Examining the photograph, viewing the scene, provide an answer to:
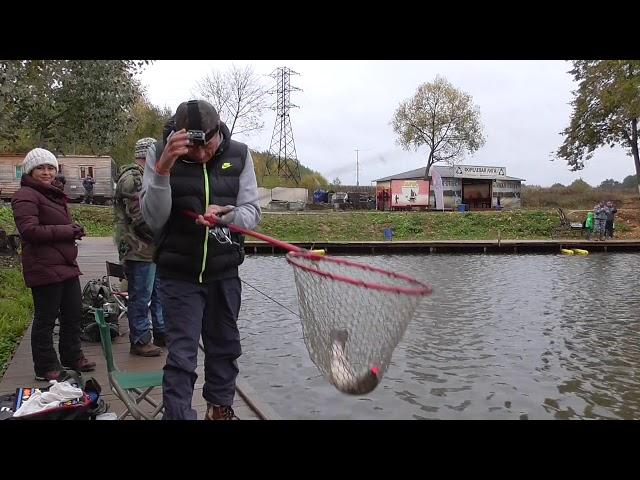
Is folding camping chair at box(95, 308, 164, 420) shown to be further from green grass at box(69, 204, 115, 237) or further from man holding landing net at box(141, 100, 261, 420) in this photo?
green grass at box(69, 204, 115, 237)

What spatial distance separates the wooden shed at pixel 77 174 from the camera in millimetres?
31656

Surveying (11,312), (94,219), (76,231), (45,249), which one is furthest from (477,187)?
(45,249)

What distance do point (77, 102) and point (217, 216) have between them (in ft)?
35.3

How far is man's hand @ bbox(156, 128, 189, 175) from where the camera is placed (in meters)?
2.83

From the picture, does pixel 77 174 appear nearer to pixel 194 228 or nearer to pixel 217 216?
pixel 194 228

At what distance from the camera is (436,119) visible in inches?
2179

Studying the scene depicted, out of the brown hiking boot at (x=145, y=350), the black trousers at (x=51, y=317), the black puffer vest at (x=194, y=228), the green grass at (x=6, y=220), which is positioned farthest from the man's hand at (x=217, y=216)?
the green grass at (x=6, y=220)

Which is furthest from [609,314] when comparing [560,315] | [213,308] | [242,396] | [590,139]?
[590,139]

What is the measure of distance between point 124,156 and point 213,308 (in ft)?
158

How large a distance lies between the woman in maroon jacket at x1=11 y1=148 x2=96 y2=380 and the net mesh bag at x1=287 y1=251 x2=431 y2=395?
2336 mm

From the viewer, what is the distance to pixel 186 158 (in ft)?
10.2

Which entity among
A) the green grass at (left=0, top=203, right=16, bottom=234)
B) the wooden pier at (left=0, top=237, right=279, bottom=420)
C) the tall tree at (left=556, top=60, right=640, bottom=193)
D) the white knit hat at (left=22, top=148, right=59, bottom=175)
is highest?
the tall tree at (left=556, top=60, right=640, bottom=193)

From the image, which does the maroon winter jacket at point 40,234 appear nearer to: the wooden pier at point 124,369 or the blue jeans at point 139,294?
the blue jeans at point 139,294

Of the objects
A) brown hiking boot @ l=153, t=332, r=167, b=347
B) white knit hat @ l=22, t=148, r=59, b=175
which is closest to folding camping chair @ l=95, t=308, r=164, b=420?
white knit hat @ l=22, t=148, r=59, b=175
